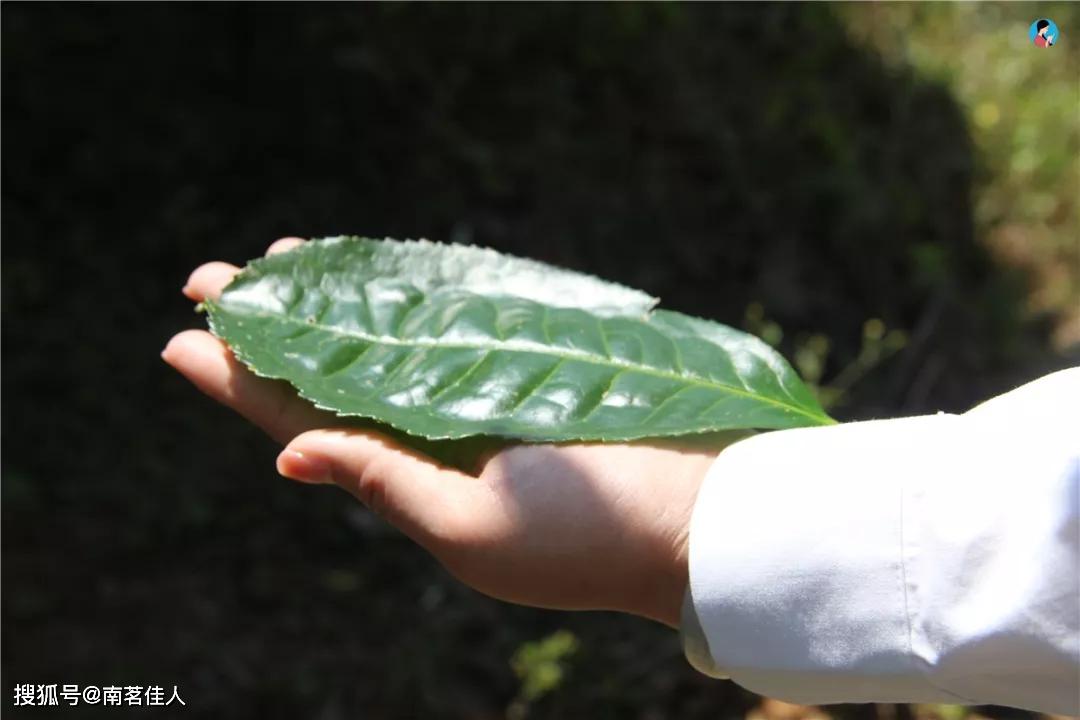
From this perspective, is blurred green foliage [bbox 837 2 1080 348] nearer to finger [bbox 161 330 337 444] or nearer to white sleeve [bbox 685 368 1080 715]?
white sleeve [bbox 685 368 1080 715]

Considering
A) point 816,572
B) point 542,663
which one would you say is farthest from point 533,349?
point 542,663

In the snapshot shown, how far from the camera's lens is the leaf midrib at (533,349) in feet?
5.08

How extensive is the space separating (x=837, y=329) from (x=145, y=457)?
1.88 metres

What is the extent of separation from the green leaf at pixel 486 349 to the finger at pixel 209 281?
0.05 metres

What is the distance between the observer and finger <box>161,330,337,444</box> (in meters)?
1.60

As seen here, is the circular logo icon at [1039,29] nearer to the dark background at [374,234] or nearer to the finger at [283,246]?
the dark background at [374,234]

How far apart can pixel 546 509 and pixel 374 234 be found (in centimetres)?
160

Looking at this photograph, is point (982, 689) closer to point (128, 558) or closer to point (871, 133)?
point (128, 558)

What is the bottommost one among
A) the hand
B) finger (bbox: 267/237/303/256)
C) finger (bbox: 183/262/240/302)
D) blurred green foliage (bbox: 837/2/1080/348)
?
the hand

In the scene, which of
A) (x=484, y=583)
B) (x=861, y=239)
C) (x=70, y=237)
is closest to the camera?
(x=484, y=583)

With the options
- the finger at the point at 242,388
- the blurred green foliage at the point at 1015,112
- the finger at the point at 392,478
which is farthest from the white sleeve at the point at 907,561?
the blurred green foliage at the point at 1015,112

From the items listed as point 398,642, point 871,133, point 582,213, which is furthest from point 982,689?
point 871,133

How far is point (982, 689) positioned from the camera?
3.97ft

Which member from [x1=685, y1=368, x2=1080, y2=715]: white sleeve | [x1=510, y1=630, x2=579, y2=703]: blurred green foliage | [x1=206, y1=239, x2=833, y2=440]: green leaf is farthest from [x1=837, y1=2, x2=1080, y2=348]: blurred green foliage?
[x1=685, y1=368, x2=1080, y2=715]: white sleeve
